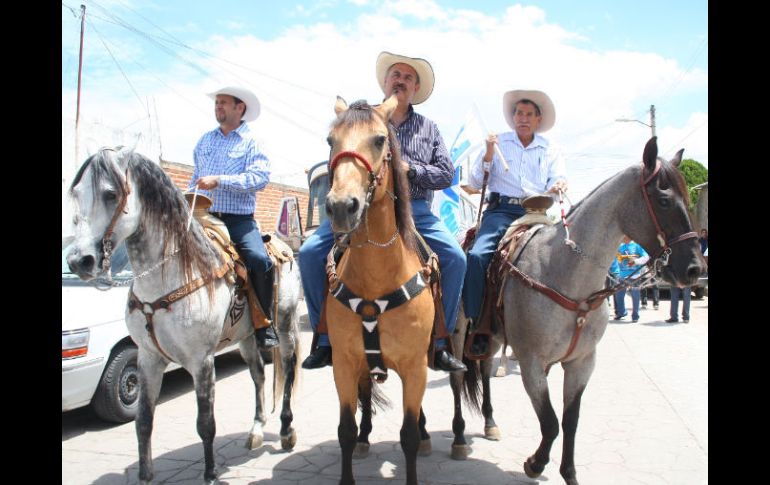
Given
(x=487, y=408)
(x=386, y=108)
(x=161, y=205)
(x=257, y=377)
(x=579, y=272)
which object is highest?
(x=386, y=108)

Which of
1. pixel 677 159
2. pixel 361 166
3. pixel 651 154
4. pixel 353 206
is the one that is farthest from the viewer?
pixel 677 159

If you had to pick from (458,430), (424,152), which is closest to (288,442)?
(458,430)

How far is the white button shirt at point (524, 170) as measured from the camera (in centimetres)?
442

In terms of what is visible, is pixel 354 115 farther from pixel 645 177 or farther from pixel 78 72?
pixel 78 72

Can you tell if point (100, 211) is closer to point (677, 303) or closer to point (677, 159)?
point (677, 159)

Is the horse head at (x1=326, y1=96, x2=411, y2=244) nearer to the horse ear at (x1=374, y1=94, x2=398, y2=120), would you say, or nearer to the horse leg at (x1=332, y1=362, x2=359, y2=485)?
the horse ear at (x1=374, y1=94, x2=398, y2=120)

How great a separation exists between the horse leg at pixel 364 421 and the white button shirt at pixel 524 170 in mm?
1972

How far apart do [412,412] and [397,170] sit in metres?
1.51

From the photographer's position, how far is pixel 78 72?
11.5 metres

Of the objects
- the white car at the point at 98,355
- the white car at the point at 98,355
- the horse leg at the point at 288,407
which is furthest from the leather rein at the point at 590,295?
the white car at the point at 98,355

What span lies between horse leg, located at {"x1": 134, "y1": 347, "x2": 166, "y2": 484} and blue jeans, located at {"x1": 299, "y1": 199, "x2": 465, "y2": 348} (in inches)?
47.8

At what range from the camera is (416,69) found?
3754mm
